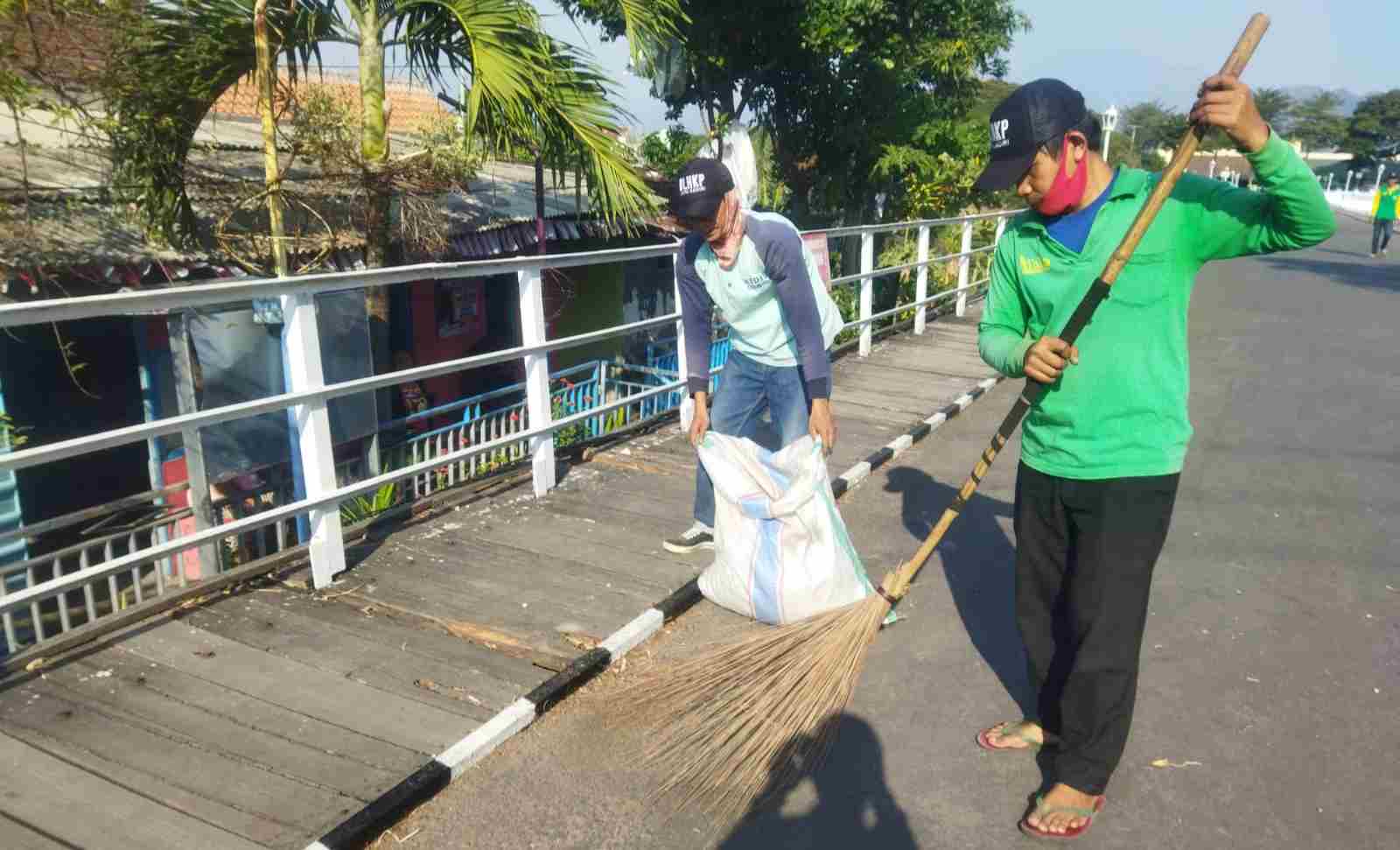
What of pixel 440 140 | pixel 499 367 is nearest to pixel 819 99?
pixel 499 367

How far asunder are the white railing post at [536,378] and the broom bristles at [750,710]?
2081mm

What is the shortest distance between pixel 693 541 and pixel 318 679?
73.0 inches

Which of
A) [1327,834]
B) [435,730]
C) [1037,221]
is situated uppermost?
[1037,221]

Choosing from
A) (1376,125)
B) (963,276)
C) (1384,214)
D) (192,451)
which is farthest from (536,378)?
(1376,125)

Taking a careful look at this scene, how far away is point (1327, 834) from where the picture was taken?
108 inches

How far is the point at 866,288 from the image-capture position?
9.34 meters

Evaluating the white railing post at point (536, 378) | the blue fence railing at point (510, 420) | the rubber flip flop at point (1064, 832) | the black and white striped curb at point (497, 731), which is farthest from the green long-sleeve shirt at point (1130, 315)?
the blue fence railing at point (510, 420)

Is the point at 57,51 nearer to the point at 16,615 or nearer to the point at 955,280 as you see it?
the point at 16,615

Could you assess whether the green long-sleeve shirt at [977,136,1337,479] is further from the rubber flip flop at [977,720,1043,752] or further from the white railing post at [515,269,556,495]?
the white railing post at [515,269,556,495]

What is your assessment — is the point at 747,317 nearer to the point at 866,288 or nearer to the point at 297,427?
the point at 297,427

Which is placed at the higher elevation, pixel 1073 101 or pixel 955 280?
pixel 1073 101

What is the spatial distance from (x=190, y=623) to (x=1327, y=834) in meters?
3.78

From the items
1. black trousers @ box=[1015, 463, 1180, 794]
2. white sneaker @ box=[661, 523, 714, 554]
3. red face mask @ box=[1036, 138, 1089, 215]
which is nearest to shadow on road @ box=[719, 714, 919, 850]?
black trousers @ box=[1015, 463, 1180, 794]

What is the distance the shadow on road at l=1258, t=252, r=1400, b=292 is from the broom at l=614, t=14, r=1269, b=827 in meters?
16.5
